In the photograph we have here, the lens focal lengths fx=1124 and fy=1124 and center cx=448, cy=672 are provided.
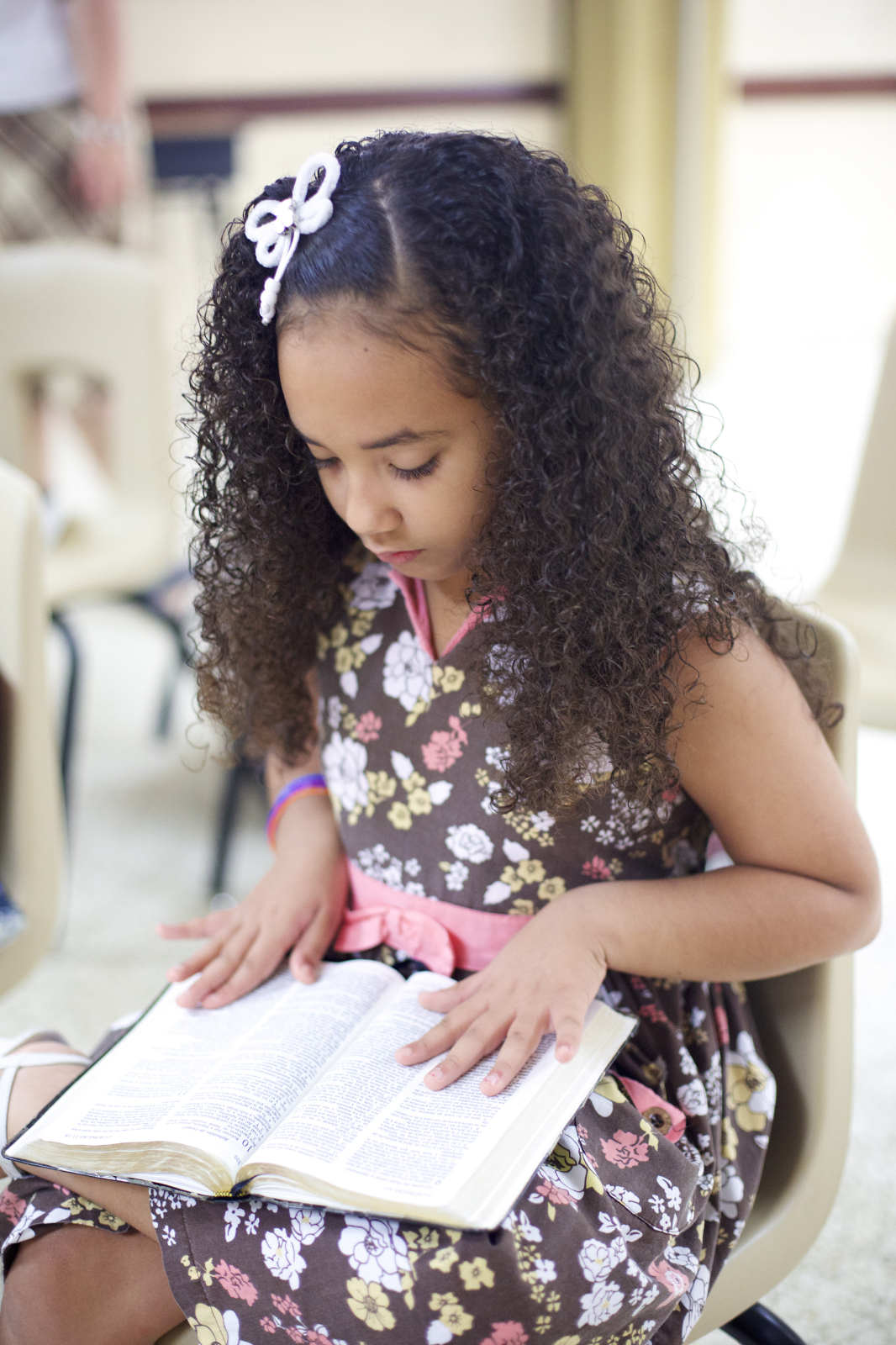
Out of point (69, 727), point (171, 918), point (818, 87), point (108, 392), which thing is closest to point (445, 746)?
point (171, 918)

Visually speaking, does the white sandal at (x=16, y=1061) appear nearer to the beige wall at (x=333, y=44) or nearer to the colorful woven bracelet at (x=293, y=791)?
the colorful woven bracelet at (x=293, y=791)

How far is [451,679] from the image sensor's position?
0.76m

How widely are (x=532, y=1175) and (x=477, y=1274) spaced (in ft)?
0.17

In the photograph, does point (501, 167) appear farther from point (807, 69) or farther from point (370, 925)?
point (807, 69)

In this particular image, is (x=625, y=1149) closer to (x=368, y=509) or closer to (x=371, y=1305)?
(x=371, y=1305)

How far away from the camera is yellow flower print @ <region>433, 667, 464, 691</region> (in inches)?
29.8

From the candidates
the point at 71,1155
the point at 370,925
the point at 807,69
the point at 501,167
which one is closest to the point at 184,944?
the point at 370,925

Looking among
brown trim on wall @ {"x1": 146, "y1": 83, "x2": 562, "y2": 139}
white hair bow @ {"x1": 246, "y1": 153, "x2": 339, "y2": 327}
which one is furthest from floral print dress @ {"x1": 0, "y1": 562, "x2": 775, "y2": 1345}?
brown trim on wall @ {"x1": 146, "y1": 83, "x2": 562, "y2": 139}

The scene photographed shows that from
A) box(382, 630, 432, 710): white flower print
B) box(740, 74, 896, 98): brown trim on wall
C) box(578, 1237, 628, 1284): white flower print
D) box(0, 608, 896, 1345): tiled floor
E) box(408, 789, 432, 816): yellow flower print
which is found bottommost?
box(0, 608, 896, 1345): tiled floor

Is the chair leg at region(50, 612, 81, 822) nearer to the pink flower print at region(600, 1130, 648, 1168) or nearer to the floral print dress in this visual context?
the floral print dress

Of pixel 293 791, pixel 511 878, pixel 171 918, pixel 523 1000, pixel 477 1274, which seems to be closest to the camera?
pixel 477 1274

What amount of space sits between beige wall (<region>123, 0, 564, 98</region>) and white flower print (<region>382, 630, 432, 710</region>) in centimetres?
321

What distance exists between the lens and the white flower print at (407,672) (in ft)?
2.55

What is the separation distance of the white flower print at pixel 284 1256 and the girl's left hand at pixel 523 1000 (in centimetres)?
11
